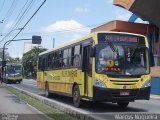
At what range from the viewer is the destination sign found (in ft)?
58.1

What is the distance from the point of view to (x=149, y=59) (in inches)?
706

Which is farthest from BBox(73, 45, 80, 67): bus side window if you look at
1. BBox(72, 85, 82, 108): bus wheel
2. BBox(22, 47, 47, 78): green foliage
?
BBox(22, 47, 47, 78): green foliage

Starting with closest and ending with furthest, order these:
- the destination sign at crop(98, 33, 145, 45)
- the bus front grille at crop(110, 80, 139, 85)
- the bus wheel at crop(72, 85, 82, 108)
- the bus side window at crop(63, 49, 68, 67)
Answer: the bus front grille at crop(110, 80, 139, 85) < the destination sign at crop(98, 33, 145, 45) < the bus wheel at crop(72, 85, 82, 108) < the bus side window at crop(63, 49, 68, 67)

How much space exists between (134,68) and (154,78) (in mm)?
20450

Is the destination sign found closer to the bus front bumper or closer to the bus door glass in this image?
the bus door glass

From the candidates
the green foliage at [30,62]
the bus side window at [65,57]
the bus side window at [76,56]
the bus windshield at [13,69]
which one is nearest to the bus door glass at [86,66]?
the bus side window at [76,56]

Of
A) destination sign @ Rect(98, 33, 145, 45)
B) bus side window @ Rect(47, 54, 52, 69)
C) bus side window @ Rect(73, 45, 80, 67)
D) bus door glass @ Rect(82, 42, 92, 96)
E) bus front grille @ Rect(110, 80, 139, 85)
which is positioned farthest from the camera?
bus side window @ Rect(47, 54, 52, 69)

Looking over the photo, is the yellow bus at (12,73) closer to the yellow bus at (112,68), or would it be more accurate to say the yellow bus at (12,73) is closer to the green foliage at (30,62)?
the yellow bus at (112,68)

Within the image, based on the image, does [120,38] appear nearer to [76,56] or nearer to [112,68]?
[112,68]

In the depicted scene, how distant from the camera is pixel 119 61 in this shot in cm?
1738

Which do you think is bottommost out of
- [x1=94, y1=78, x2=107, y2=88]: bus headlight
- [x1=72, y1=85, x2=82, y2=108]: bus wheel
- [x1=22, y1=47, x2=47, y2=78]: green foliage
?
[x1=72, y1=85, x2=82, y2=108]: bus wheel

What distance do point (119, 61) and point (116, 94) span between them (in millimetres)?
1267

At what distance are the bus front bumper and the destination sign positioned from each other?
1.93m

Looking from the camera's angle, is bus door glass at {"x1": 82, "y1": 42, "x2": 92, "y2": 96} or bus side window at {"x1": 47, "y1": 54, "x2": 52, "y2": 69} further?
bus side window at {"x1": 47, "y1": 54, "x2": 52, "y2": 69}
